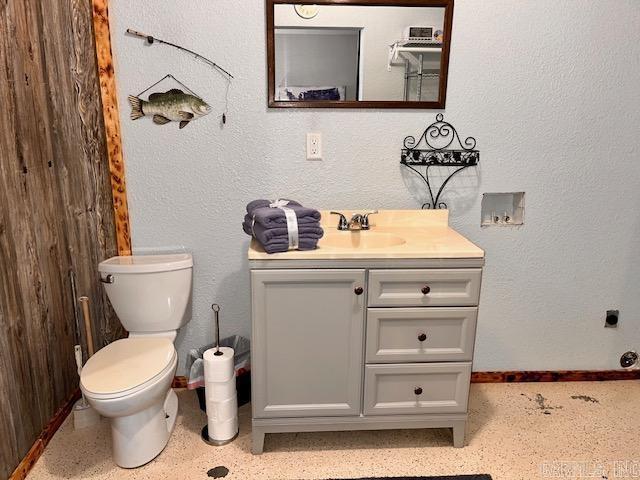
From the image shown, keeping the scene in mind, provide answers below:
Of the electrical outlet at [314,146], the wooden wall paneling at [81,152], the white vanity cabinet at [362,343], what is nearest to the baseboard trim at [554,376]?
the white vanity cabinet at [362,343]

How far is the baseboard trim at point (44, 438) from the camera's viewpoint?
1819 mm

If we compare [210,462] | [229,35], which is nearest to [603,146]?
[229,35]

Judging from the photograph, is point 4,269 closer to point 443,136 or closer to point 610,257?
point 443,136

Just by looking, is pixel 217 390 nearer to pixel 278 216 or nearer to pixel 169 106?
pixel 278 216

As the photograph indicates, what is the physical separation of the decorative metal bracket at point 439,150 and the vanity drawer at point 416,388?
3.04 feet

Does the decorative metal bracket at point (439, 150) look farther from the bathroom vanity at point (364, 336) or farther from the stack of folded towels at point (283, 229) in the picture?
the stack of folded towels at point (283, 229)

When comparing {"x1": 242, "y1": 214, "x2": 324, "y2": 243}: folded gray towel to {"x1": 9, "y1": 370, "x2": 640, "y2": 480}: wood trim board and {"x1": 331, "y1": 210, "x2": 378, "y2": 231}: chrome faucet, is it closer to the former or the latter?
{"x1": 331, "y1": 210, "x2": 378, "y2": 231}: chrome faucet

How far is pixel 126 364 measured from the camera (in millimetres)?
1879

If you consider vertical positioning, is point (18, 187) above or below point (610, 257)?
above

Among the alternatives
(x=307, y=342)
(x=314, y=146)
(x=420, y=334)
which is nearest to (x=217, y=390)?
(x=307, y=342)

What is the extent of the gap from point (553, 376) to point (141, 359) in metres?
2.05

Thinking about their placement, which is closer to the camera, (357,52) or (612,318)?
(357,52)

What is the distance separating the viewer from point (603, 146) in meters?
2.35

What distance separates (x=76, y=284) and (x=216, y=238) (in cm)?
Result: 65
